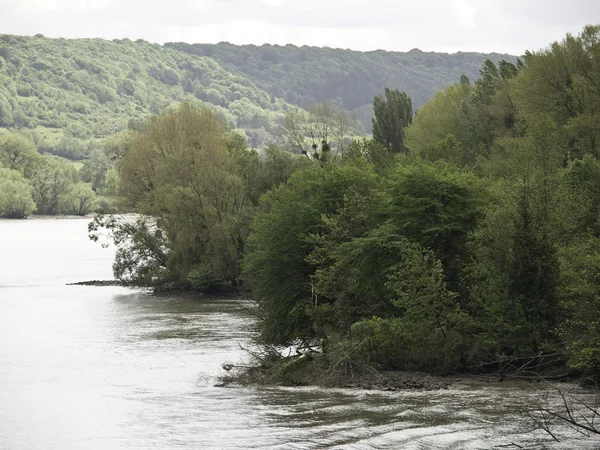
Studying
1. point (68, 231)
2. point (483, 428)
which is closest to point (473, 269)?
point (483, 428)

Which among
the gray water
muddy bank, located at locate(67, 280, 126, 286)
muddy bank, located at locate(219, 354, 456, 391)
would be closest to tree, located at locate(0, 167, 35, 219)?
muddy bank, located at locate(67, 280, 126, 286)

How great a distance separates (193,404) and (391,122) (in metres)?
75.2

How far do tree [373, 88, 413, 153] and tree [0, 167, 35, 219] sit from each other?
105 meters

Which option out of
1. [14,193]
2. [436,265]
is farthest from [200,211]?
[14,193]

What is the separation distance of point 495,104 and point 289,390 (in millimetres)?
47329

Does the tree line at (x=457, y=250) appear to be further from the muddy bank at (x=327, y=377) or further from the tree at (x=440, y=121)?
the tree at (x=440, y=121)

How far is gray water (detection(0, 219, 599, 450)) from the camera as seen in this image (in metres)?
27.1

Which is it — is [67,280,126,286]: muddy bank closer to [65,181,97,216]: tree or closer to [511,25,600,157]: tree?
[511,25,600,157]: tree

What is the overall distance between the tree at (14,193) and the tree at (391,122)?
104667mm

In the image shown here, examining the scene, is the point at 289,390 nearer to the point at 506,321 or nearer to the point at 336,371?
the point at 336,371

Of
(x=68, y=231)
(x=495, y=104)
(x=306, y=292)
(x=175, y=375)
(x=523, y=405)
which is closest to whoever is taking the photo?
(x=523, y=405)

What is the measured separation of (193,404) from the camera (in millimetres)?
32688

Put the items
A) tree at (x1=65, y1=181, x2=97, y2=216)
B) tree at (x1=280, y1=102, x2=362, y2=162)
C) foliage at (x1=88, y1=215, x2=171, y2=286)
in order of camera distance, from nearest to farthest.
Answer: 1. foliage at (x1=88, y1=215, x2=171, y2=286)
2. tree at (x1=280, y1=102, x2=362, y2=162)
3. tree at (x1=65, y1=181, x2=97, y2=216)

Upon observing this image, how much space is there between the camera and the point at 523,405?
30.0 m
